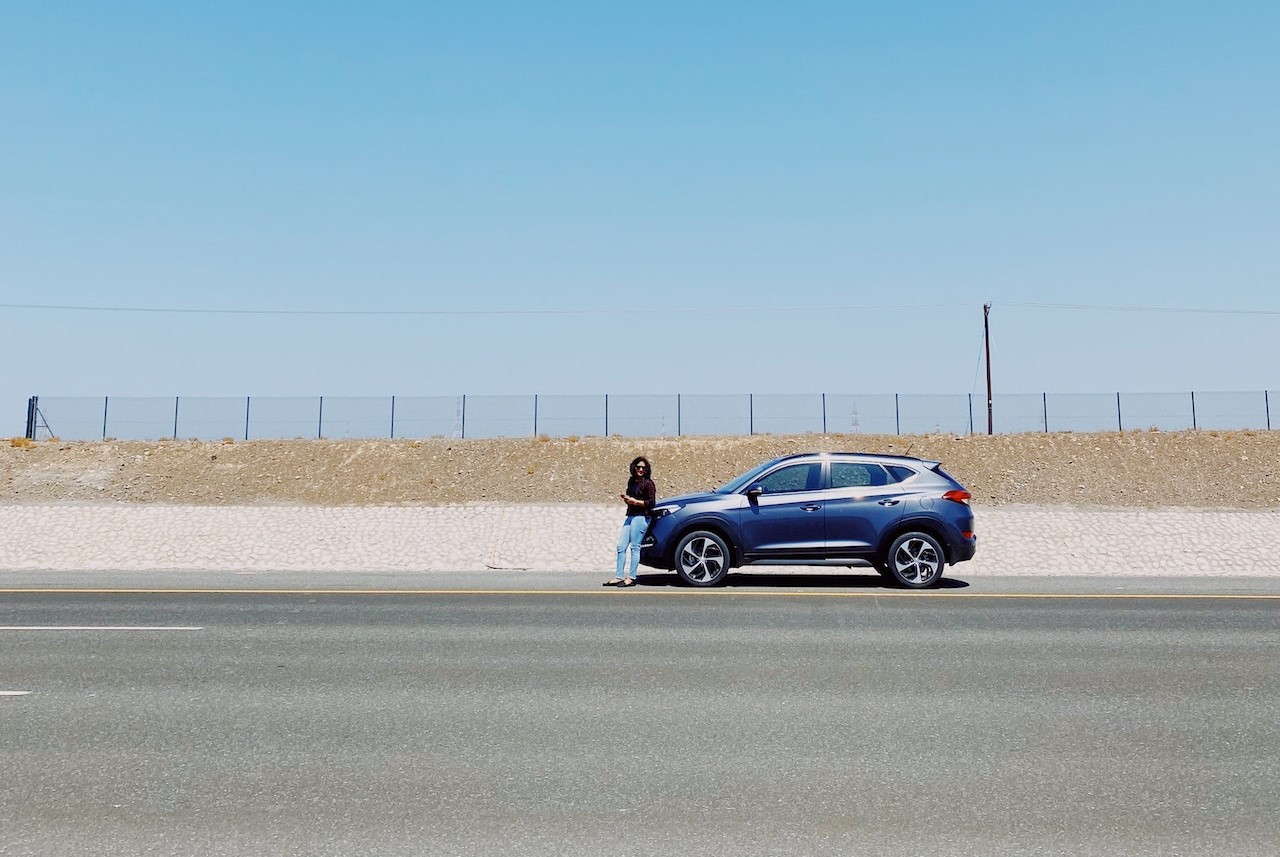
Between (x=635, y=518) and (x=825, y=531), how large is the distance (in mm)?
2634

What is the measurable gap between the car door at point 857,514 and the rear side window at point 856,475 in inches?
0.5

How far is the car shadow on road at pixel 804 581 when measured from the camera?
14.4 m

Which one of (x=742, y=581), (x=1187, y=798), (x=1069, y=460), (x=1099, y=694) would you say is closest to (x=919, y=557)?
(x=742, y=581)

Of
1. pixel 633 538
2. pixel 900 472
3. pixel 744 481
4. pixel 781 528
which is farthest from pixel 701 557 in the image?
pixel 900 472

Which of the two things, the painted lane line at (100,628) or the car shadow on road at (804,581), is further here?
the car shadow on road at (804,581)

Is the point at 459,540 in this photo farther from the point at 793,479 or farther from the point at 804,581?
the point at 793,479

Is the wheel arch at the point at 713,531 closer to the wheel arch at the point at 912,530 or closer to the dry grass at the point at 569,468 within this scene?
the wheel arch at the point at 912,530

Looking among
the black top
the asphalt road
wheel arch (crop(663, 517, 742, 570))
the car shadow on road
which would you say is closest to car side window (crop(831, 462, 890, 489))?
the car shadow on road

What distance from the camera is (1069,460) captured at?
127 ft

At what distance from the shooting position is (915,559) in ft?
47.1

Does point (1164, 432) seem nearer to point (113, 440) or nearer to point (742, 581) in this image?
point (742, 581)

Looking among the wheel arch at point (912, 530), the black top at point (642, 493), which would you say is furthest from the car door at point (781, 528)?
the black top at point (642, 493)

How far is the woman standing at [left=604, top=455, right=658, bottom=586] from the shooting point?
14484mm

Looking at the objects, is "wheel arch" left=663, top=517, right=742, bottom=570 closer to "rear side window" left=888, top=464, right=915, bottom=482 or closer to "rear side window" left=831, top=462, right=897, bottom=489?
"rear side window" left=831, top=462, right=897, bottom=489
